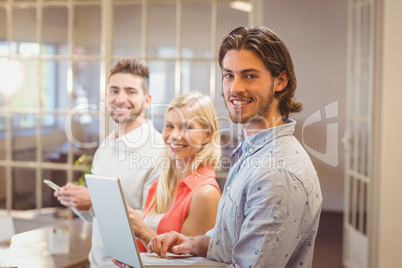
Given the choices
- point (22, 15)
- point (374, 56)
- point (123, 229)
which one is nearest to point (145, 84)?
point (123, 229)

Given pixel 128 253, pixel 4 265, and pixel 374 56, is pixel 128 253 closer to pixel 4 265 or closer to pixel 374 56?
pixel 4 265

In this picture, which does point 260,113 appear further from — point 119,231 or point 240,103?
point 119,231

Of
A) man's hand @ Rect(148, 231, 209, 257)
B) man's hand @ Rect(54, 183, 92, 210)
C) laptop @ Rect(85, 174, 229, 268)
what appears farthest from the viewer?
man's hand @ Rect(54, 183, 92, 210)

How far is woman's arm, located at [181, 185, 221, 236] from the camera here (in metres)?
1.88

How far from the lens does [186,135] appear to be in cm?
207

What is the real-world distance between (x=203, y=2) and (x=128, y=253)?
9.49 ft

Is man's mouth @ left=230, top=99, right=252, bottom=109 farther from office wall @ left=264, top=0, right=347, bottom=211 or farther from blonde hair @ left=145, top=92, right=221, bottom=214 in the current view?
office wall @ left=264, top=0, right=347, bottom=211

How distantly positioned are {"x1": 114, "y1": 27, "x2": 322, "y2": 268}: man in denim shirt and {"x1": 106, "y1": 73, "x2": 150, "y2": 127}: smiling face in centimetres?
105

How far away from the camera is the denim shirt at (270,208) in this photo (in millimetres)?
1323

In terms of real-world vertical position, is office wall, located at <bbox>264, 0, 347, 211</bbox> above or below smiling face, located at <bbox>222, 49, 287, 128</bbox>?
above

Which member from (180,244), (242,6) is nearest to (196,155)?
(180,244)

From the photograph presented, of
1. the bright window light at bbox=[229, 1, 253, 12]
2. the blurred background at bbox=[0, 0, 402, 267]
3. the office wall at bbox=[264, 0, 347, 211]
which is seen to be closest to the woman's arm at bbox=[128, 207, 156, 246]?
the blurred background at bbox=[0, 0, 402, 267]

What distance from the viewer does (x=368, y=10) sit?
4.45 meters

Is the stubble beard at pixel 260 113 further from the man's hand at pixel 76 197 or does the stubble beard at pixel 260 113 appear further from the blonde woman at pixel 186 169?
the man's hand at pixel 76 197
